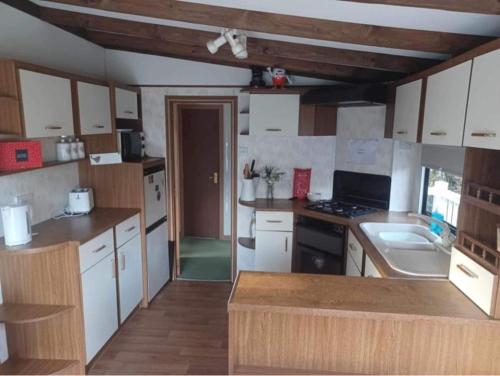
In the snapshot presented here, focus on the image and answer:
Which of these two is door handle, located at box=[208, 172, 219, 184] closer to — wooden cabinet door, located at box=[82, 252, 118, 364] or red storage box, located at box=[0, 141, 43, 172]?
wooden cabinet door, located at box=[82, 252, 118, 364]

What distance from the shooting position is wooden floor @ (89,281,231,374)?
2.57 metres

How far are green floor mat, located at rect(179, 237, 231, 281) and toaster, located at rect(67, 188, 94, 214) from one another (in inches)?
58.4

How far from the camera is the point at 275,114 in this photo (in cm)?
342

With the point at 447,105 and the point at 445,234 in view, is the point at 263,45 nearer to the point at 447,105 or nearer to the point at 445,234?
the point at 447,105

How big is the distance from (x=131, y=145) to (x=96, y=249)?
4.04 ft

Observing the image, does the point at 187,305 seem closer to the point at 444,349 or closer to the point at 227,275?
the point at 227,275

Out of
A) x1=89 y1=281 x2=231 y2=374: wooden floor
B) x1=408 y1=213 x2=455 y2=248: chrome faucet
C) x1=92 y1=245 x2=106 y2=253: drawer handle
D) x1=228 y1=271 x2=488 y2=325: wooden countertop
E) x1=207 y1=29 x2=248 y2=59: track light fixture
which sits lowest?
x1=89 y1=281 x2=231 y2=374: wooden floor

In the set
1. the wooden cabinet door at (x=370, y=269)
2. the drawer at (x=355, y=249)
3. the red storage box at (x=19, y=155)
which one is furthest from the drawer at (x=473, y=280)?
the red storage box at (x=19, y=155)

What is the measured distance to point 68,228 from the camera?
8.45 ft

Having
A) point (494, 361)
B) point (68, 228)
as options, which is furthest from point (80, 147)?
point (494, 361)

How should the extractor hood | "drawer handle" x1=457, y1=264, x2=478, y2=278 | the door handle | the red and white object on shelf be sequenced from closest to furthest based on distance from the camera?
1. "drawer handle" x1=457, y1=264, x2=478, y2=278
2. the extractor hood
3. the red and white object on shelf
4. the door handle

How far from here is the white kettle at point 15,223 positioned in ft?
7.04

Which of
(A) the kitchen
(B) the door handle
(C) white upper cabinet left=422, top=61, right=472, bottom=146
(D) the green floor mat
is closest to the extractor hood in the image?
(A) the kitchen

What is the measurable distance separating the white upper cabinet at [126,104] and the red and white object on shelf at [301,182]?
5.57ft
